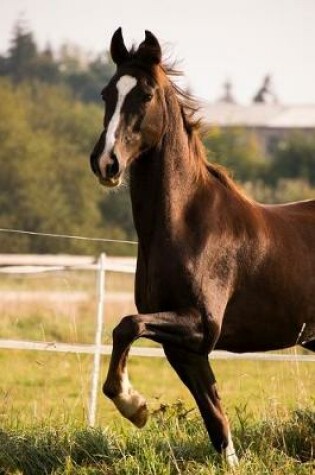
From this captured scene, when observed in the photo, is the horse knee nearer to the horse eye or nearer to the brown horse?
the brown horse

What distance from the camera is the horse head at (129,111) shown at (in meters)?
6.39

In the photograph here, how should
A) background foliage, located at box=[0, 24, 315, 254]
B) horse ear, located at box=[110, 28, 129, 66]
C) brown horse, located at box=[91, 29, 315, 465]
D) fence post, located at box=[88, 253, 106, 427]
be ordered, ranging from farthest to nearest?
background foliage, located at box=[0, 24, 315, 254] < fence post, located at box=[88, 253, 106, 427] < horse ear, located at box=[110, 28, 129, 66] < brown horse, located at box=[91, 29, 315, 465]

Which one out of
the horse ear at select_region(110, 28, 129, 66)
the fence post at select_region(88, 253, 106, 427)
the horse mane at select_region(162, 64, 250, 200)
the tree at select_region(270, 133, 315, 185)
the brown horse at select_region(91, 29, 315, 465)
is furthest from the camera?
the tree at select_region(270, 133, 315, 185)

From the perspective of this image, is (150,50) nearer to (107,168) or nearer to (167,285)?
(107,168)

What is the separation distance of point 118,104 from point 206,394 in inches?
69.1

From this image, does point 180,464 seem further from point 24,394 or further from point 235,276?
point 24,394

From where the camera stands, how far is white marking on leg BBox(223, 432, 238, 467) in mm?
6695

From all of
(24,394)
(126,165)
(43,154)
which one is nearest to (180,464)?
(126,165)

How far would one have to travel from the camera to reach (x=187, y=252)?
674cm

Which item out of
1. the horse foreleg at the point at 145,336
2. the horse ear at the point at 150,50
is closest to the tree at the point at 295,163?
the horse ear at the point at 150,50

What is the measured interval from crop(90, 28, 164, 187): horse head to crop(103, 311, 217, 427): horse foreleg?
783mm

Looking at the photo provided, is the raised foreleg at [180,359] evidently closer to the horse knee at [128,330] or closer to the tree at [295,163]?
the horse knee at [128,330]

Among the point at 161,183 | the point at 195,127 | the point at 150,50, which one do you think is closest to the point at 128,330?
the point at 161,183

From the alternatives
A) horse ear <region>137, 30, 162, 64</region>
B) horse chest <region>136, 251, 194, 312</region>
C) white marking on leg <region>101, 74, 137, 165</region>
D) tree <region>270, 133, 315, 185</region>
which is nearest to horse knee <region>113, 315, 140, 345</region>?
horse chest <region>136, 251, 194, 312</region>
